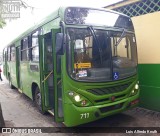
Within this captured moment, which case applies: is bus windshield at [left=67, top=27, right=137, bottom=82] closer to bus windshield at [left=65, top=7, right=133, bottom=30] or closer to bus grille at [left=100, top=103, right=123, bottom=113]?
bus windshield at [left=65, top=7, right=133, bottom=30]

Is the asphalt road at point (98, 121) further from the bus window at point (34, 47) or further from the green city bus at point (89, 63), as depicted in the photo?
the bus window at point (34, 47)

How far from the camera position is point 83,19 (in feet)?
17.6

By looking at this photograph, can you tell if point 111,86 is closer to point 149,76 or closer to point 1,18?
point 149,76

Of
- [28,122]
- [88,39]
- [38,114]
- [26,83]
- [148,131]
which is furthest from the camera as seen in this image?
[26,83]

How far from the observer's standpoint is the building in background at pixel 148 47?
6.72m

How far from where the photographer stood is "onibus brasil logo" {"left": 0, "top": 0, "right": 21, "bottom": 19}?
26.0 ft

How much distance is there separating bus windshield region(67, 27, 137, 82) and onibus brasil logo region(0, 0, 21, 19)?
373 centimetres

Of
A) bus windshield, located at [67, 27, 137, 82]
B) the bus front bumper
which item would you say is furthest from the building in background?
the bus front bumper

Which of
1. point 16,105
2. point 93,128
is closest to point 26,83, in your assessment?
point 16,105

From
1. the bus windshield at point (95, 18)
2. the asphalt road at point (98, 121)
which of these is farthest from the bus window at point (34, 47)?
the bus windshield at point (95, 18)

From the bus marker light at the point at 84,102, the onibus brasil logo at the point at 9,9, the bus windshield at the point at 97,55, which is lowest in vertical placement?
the bus marker light at the point at 84,102

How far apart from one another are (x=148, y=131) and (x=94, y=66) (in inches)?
78.3

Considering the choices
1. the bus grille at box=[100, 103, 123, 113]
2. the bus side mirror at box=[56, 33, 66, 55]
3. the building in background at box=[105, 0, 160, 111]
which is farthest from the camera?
the building in background at box=[105, 0, 160, 111]

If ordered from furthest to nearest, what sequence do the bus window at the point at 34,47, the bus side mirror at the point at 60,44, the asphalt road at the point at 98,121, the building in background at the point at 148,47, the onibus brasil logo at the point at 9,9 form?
the onibus brasil logo at the point at 9,9, the bus window at the point at 34,47, the building in background at the point at 148,47, the asphalt road at the point at 98,121, the bus side mirror at the point at 60,44
